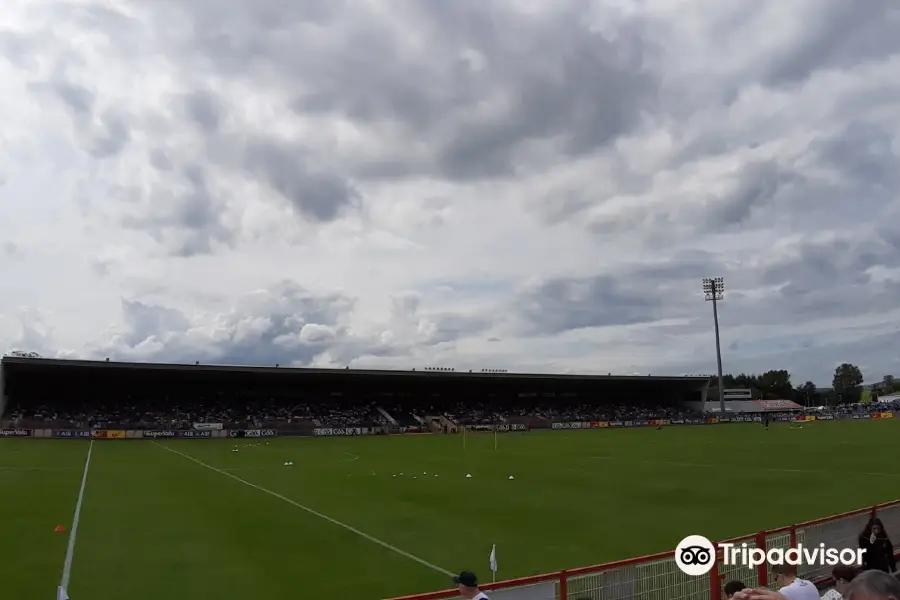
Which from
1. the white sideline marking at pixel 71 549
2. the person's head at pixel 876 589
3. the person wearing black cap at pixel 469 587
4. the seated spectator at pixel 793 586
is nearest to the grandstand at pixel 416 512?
the white sideline marking at pixel 71 549

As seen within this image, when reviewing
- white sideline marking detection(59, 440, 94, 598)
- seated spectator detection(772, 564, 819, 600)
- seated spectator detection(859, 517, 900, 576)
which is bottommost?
white sideline marking detection(59, 440, 94, 598)

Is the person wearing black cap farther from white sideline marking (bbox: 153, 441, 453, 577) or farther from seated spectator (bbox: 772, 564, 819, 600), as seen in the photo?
white sideline marking (bbox: 153, 441, 453, 577)

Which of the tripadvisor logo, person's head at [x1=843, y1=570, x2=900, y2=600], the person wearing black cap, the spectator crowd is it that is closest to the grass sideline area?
the tripadvisor logo

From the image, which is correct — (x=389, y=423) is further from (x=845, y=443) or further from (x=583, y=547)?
(x=583, y=547)

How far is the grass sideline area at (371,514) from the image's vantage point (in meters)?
14.1

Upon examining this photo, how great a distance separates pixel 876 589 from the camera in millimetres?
2967

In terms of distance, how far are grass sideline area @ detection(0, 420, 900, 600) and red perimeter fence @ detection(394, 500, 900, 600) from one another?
4.87 m

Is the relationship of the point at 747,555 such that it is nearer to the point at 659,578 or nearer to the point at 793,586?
the point at 659,578

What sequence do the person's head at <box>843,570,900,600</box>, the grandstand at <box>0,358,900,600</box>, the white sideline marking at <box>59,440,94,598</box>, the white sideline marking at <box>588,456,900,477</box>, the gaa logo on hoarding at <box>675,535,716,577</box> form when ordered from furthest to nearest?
the white sideline marking at <box>588,456,900,477</box>
the white sideline marking at <box>59,440,94,598</box>
the grandstand at <box>0,358,900,600</box>
the gaa logo on hoarding at <box>675,535,716,577</box>
the person's head at <box>843,570,900,600</box>

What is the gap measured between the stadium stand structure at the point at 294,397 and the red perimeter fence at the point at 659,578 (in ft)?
229

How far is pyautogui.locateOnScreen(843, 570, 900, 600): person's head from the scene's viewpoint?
2.95 meters

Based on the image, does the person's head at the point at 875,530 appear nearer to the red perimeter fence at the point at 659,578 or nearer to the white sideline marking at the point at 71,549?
the red perimeter fence at the point at 659,578

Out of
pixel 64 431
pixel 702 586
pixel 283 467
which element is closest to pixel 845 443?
pixel 283 467

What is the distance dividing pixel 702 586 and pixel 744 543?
1.08 metres
